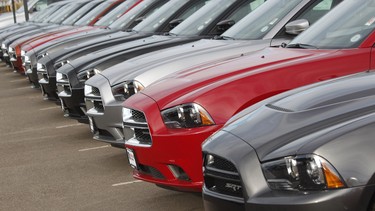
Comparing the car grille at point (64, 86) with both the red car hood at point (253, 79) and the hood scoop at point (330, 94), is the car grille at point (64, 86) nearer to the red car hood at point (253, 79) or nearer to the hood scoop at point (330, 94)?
the red car hood at point (253, 79)

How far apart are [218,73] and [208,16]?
4008 mm

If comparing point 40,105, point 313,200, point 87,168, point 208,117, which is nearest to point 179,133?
point 208,117

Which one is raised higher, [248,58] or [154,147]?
[248,58]

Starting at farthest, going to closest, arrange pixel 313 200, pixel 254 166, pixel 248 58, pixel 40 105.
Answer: pixel 40 105
pixel 248 58
pixel 254 166
pixel 313 200

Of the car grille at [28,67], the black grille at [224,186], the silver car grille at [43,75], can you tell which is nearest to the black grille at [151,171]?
the black grille at [224,186]

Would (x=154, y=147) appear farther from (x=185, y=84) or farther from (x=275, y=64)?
(x=275, y=64)

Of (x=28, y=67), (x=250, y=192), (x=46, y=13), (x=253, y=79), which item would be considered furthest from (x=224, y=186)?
(x=46, y=13)

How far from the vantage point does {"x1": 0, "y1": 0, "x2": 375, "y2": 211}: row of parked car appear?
13.2 ft

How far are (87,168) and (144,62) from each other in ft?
4.14

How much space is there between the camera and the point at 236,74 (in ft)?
21.3

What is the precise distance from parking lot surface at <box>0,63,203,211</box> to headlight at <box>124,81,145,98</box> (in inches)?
30.3

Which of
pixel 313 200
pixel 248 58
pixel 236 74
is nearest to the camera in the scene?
pixel 313 200

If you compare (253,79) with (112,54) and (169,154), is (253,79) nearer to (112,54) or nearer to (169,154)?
(169,154)

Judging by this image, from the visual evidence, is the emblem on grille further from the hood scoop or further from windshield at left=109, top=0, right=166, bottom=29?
windshield at left=109, top=0, right=166, bottom=29
